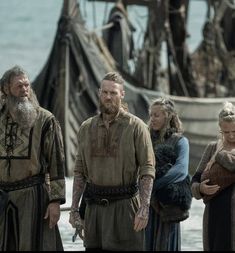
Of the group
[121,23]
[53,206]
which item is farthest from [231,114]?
[121,23]

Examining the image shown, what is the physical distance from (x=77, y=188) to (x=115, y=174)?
0.98 feet

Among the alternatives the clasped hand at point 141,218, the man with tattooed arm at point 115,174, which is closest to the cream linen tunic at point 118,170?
the man with tattooed arm at point 115,174

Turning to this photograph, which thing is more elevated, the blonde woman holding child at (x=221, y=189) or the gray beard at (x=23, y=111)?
the gray beard at (x=23, y=111)

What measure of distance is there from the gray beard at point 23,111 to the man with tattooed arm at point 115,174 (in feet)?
1.30

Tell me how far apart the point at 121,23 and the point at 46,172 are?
14.2m

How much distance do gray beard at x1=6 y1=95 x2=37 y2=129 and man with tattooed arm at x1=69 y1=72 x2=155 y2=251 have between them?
0.40 metres

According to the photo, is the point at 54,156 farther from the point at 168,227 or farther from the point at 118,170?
the point at 168,227

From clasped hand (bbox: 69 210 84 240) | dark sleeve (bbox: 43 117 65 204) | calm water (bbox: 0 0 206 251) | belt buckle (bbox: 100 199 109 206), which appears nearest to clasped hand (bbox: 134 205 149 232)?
belt buckle (bbox: 100 199 109 206)

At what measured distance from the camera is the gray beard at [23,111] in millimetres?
7625

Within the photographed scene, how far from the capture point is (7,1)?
253 ft

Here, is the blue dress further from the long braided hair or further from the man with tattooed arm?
the man with tattooed arm

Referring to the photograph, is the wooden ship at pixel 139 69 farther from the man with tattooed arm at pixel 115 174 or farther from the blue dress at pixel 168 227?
the man with tattooed arm at pixel 115 174

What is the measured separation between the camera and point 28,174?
7.64 meters

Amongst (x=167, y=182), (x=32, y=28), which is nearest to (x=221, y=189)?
(x=167, y=182)
